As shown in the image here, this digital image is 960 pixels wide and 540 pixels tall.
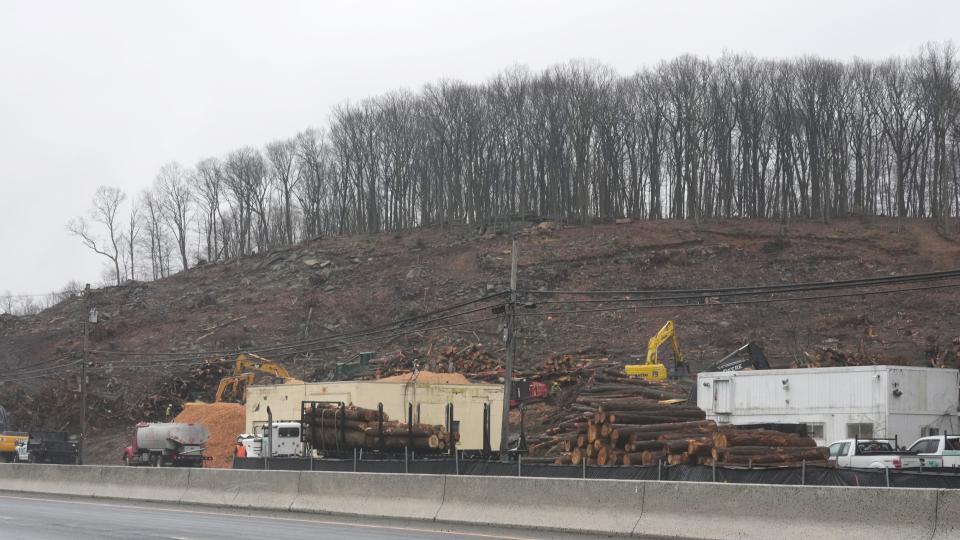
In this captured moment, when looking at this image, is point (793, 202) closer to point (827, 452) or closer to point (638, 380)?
point (638, 380)

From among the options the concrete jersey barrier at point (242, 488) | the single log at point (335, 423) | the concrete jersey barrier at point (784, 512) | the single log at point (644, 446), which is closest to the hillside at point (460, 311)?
the single log at point (335, 423)

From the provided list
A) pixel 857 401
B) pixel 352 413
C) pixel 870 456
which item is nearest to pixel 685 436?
pixel 870 456

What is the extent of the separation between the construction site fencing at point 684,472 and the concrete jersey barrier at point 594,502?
10.9ft

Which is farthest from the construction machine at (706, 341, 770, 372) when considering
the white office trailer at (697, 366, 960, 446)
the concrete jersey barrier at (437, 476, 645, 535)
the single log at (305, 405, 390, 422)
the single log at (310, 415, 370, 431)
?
the concrete jersey barrier at (437, 476, 645, 535)

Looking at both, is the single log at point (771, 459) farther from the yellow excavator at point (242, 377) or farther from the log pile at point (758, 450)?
the yellow excavator at point (242, 377)

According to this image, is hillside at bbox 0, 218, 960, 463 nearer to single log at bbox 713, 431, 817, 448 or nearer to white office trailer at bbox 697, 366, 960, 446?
white office trailer at bbox 697, 366, 960, 446

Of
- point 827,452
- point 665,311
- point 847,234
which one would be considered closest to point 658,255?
point 665,311

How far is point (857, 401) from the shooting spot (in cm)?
3406

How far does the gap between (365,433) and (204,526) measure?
16.1m

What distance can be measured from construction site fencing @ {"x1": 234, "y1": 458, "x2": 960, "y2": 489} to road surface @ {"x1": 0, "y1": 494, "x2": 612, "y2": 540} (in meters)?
4.44

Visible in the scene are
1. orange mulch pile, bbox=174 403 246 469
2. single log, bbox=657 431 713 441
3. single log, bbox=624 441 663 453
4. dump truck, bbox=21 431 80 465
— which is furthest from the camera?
dump truck, bbox=21 431 80 465

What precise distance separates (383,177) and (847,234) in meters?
46.6

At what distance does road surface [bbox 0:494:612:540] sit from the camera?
1745 centimetres

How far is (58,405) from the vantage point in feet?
215
